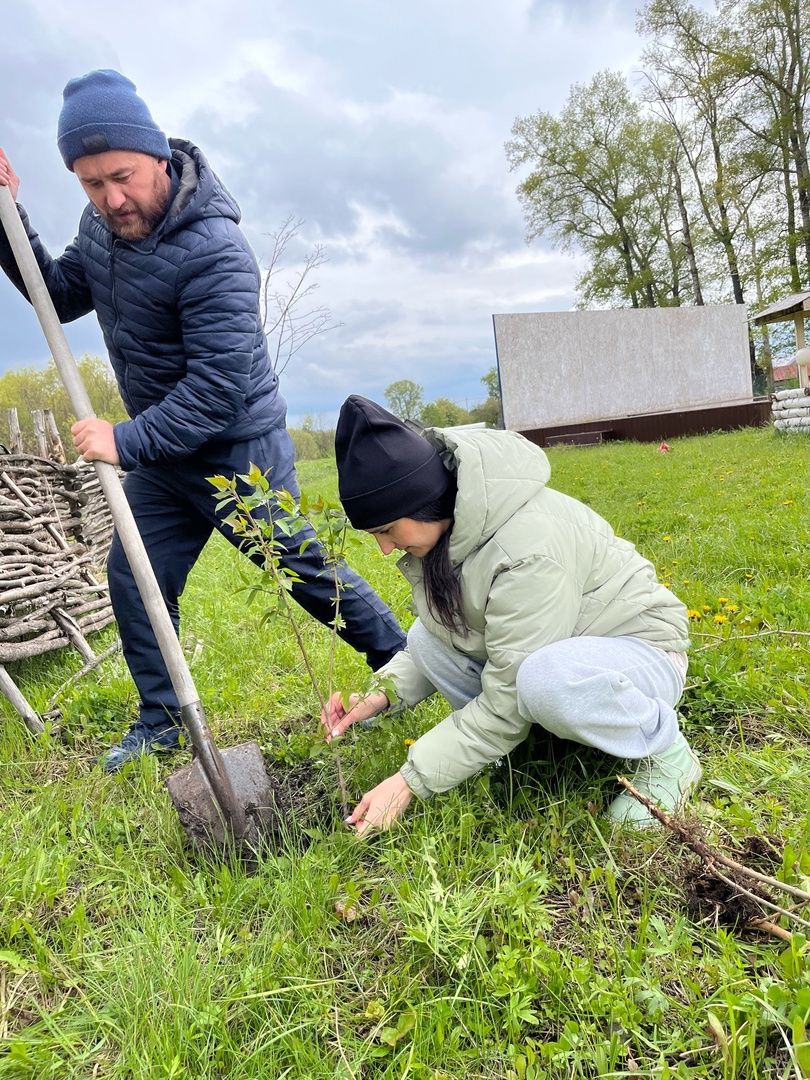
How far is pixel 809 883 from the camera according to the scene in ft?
4.62

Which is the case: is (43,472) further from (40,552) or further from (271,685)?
(271,685)

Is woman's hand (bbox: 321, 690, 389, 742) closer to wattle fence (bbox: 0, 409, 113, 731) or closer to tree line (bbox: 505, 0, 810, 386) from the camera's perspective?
wattle fence (bbox: 0, 409, 113, 731)

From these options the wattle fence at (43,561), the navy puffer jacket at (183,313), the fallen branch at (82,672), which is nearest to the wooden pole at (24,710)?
the wattle fence at (43,561)

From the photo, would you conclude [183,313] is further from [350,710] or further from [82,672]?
[82,672]

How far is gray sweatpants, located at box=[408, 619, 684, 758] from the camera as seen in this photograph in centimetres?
158

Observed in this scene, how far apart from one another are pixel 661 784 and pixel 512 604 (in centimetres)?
68

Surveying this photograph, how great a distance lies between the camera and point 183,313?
2.18m

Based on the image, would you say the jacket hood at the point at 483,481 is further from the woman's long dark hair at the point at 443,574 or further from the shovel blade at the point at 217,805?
the shovel blade at the point at 217,805

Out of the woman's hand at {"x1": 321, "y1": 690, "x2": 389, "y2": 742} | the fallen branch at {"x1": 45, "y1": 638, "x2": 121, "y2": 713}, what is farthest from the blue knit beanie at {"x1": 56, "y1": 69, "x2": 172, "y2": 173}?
the fallen branch at {"x1": 45, "y1": 638, "x2": 121, "y2": 713}

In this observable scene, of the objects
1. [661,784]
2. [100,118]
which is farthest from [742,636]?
[100,118]

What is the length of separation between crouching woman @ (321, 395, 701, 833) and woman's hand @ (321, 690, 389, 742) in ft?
0.21

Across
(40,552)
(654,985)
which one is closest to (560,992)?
(654,985)

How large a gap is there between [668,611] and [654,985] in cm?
92

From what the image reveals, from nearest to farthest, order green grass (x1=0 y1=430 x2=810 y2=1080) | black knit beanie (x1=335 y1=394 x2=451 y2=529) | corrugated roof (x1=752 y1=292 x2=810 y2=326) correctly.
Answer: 1. green grass (x1=0 y1=430 x2=810 y2=1080)
2. black knit beanie (x1=335 y1=394 x2=451 y2=529)
3. corrugated roof (x1=752 y1=292 x2=810 y2=326)
